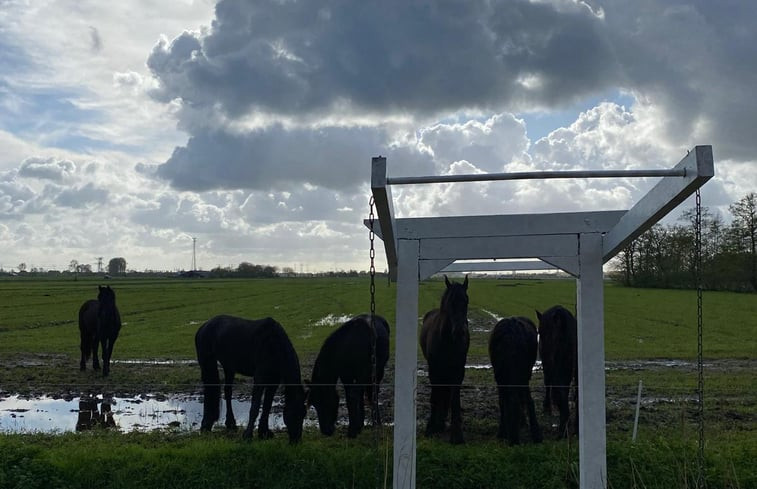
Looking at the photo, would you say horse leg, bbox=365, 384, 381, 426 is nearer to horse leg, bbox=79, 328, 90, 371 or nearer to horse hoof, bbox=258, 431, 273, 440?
horse hoof, bbox=258, 431, 273, 440

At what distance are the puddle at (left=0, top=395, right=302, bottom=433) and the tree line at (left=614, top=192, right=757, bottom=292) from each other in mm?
43352

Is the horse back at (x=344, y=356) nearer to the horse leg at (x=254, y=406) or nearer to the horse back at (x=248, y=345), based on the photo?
the horse back at (x=248, y=345)

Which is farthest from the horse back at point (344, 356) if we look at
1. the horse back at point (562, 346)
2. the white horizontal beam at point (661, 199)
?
the white horizontal beam at point (661, 199)

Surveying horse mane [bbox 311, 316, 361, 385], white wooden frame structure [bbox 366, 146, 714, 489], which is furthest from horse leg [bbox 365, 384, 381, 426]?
horse mane [bbox 311, 316, 361, 385]

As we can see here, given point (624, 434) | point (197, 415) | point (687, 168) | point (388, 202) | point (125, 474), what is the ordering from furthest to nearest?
point (197, 415), point (624, 434), point (125, 474), point (388, 202), point (687, 168)

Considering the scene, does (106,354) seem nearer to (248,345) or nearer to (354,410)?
(248,345)

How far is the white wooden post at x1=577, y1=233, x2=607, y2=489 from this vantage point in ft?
18.1

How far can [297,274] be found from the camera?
135250mm

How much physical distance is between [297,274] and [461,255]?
130980 mm

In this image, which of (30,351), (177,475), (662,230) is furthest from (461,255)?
(662,230)

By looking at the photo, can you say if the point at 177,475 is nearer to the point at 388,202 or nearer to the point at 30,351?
the point at 388,202

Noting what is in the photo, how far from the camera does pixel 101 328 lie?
13852 mm

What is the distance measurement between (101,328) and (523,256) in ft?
37.1

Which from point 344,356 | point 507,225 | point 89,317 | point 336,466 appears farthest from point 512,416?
point 89,317
